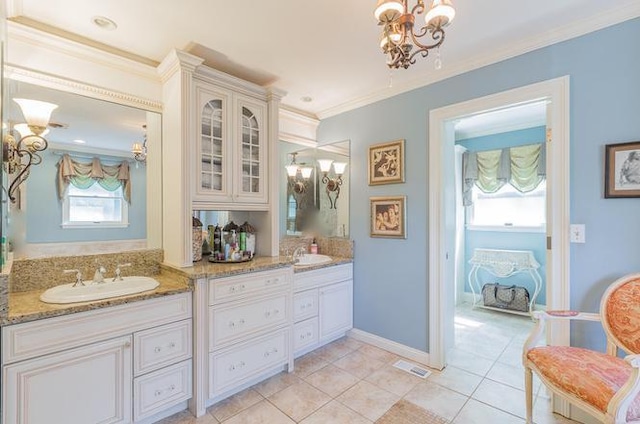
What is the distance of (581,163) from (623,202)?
12.6 inches

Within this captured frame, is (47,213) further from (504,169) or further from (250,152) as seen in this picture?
(504,169)

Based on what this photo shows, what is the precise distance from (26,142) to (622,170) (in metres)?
3.66

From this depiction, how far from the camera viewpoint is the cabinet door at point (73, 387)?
1.41 meters

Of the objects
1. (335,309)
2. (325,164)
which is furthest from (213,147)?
(335,309)

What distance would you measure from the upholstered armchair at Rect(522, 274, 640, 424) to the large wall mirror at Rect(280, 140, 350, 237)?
6.49 ft

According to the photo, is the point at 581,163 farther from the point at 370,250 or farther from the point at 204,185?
the point at 204,185

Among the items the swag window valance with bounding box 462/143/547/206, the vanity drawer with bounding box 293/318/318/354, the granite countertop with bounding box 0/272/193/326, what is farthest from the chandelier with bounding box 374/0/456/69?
the swag window valance with bounding box 462/143/547/206

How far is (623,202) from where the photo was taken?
5.88 feet

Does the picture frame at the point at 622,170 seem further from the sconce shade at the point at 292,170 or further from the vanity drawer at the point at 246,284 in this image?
the sconce shade at the point at 292,170

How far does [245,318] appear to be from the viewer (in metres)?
2.19

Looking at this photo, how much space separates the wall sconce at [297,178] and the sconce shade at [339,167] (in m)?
0.33

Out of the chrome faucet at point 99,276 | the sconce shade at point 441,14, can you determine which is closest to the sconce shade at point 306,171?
A: the chrome faucet at point 99,276

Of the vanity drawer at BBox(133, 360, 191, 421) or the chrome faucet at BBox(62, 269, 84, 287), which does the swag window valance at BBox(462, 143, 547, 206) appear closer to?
the vanity drawer at BBox(133, 360, 191, 421)

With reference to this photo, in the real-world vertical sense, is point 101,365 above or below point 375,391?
above
